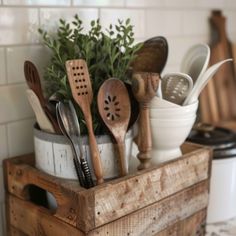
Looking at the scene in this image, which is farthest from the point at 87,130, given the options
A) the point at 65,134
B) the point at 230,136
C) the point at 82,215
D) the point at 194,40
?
→ the point at 194,40

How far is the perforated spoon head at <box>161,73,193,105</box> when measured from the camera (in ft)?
2.43

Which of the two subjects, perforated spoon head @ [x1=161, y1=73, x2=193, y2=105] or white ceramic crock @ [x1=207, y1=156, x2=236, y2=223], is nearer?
perforated spoon head @ [x1=161, y1=73, x2=193, y2=105]

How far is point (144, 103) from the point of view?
2.24 ft

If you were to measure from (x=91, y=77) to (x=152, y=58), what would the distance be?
15 cm

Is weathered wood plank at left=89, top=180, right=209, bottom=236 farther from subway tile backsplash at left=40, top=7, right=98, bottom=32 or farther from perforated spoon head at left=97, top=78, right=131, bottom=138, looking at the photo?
subway tile backsplash at left=40, top=7, right=98, bottom=32

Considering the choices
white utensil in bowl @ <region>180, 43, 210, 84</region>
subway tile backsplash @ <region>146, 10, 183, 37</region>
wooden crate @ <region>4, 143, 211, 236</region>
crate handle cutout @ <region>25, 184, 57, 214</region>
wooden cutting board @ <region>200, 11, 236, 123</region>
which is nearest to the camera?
wooden crate @ <region>4, 143, 211, 236</region>

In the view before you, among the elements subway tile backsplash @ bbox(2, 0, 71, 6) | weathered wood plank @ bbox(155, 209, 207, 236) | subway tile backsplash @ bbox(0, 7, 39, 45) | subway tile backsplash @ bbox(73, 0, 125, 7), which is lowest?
weathered wood plank @ bbox(155, 209, 207, 236)

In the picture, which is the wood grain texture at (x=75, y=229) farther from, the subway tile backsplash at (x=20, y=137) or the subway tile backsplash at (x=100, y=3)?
the subway tile backsplash at (x=100, y=3)

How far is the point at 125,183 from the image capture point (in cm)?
64

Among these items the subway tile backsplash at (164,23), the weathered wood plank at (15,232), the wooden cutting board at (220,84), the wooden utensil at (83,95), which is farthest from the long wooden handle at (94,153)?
the wooden cutting board at (220,84)

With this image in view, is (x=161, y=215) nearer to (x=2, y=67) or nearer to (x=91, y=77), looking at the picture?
(x=91, y=77)

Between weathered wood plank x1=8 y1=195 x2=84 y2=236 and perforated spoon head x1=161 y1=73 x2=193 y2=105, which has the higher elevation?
perforated spoon head x1=161 y1=73 x2=193 y2=105

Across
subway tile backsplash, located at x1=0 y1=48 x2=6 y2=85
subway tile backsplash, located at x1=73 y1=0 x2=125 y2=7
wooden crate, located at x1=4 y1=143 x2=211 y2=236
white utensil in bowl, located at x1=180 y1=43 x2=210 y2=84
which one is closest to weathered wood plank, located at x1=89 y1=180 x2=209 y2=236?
wooden crate, located at x1=4 y1=143 x2=211 y2=236

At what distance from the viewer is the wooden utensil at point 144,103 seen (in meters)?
0.66
